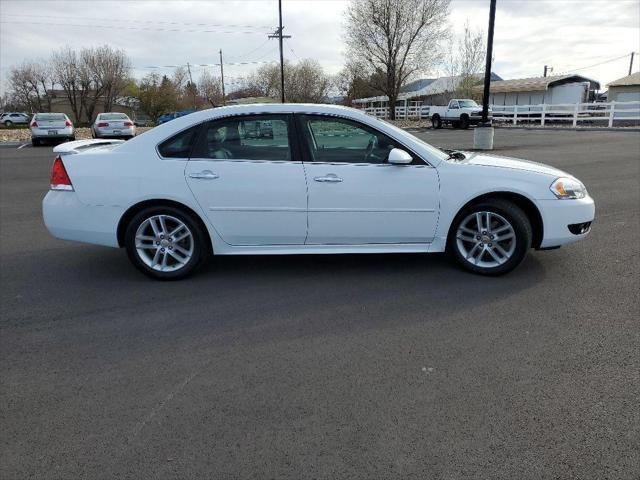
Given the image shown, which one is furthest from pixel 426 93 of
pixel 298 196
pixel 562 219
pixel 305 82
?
pixel 298 196

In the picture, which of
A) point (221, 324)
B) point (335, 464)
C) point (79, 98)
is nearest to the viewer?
point (335, 464)

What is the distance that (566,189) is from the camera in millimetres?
4488

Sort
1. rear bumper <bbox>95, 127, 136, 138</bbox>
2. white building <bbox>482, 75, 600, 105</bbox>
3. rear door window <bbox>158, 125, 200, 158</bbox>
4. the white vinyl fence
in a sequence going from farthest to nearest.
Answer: white building <bbox>482, 75, 600, 105</bbox>
the white vinyl fence
rear bumper <bbox>95, 127, 136, 138</bbox>
rear door window <bbox>158, 125, 200, 158</bbox>

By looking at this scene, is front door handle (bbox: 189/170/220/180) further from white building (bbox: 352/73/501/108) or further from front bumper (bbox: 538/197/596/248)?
white building (bbox: 352/73/501/108)

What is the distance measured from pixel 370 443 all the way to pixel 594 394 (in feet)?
4.34

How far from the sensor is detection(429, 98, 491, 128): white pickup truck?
31148mm

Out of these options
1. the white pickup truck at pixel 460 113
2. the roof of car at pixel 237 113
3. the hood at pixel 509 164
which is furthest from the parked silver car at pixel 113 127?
the hood at pixel 509 164

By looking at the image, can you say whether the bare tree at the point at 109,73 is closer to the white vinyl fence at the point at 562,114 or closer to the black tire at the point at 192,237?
the white vinyl fence at the point at 562,114

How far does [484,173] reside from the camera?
4.45 metres

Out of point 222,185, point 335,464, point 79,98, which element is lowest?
point 335,464

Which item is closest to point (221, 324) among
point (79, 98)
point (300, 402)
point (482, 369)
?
point (300, 402)

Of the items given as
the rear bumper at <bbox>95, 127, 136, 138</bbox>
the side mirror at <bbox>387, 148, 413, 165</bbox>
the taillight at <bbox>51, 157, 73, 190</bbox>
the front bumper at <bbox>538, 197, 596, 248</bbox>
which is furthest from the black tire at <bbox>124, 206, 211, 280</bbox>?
the rear bumper at <bbox>95, 127, 136, 138</bbox>

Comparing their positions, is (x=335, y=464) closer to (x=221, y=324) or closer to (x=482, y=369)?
(x=482, y=369)

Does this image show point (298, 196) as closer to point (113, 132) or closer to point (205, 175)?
point (205, 175)
